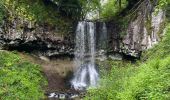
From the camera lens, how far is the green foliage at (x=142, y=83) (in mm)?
16078

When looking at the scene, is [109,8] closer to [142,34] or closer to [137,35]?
[137,35]

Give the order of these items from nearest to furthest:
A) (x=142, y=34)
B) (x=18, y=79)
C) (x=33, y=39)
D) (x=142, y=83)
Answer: (x=142, y=83) < (x=18, y=79) < (x=142, y=34) < (x=33, y=39)

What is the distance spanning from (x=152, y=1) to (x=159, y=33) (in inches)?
138

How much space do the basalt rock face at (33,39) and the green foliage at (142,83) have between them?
16.1 metres

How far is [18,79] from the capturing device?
30297 millimetres

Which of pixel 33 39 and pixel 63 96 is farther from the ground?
pixel 33 39

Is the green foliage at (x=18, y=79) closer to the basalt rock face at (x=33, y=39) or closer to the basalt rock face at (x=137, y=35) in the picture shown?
the basalt rock face at (x=33, y=39)

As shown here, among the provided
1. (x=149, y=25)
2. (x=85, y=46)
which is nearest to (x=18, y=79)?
(x=85, y=46)

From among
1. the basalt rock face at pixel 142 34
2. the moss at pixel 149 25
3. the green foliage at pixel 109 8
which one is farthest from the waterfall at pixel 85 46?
the green foliage at pixel 109 8

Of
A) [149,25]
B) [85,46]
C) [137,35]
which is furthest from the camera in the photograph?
[85,46]

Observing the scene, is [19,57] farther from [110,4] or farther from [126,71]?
[110,4]

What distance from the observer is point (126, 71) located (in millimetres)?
23266

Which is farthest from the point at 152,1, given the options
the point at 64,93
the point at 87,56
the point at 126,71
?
the point at 126,71

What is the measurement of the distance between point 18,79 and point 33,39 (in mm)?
8566
